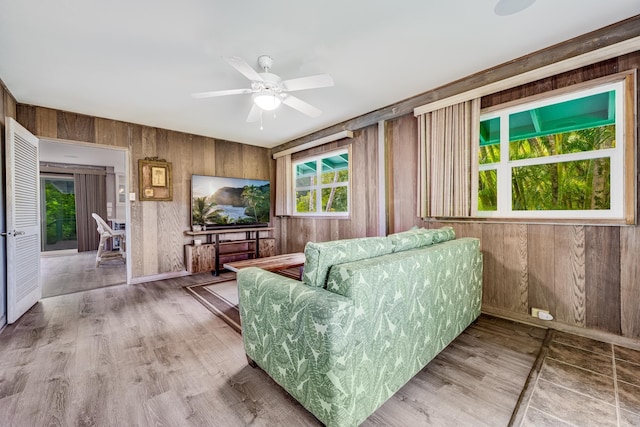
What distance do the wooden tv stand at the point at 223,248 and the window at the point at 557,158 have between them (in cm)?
361

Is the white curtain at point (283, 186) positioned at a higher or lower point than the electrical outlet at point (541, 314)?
higher

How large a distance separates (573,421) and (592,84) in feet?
7.81

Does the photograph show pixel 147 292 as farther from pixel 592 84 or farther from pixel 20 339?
pixel 592 84

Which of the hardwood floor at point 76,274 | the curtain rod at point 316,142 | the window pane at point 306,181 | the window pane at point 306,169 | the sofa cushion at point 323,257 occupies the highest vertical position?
the curtain rod at point 316,142

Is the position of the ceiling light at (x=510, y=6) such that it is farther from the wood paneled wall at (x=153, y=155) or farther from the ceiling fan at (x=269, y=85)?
the wood paneled wall at (x=153, y=155)

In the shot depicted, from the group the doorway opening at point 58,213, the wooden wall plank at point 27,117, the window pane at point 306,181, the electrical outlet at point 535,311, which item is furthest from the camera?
the doorway opening at point 58,213

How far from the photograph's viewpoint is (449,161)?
2828 mm

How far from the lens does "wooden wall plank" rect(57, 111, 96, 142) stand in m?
3.49

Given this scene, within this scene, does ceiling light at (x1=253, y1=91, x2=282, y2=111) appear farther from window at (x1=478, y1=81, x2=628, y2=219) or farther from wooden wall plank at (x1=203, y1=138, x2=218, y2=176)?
wooden wall plank at (x1=203, y1=138, x2=218, y2=176)

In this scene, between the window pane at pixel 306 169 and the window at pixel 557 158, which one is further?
the window pane at pixel 306 169

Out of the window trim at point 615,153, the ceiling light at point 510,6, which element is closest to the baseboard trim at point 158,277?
the window trim at point 615,153

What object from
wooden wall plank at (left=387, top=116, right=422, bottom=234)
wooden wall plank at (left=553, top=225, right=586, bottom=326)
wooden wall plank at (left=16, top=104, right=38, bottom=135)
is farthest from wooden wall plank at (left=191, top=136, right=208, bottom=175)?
wooden wall plank at (left=553, top=225, right=586, bottom=326)

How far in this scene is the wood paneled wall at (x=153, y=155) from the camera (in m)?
3.54

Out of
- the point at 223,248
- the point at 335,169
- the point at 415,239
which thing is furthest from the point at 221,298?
the point at 335,169
